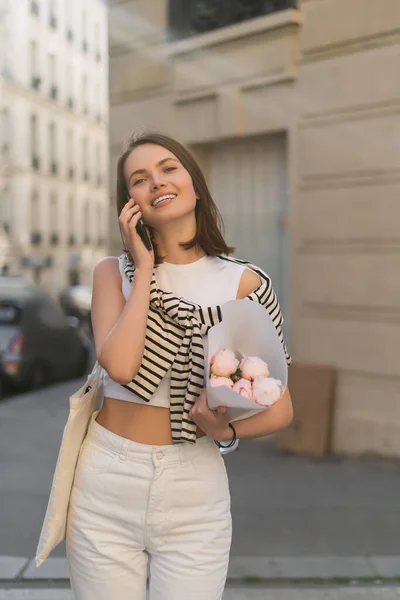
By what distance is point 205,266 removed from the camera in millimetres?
1989

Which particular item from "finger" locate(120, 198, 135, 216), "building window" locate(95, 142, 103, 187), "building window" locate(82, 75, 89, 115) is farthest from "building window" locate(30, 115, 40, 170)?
"finger" locate(120, 198, 135, 216)

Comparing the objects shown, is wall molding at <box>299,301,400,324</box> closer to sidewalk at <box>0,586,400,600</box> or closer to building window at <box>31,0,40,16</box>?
sidewalk at <box>0,586,400,600</box>

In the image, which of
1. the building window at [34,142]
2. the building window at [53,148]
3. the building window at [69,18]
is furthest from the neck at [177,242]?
the building window at [69,18]

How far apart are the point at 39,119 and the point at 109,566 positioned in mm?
42287

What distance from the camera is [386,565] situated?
12.4 ft

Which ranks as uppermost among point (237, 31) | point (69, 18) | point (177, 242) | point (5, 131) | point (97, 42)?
point (69, 18)

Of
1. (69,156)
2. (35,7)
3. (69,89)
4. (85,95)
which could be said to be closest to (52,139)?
(69,156)

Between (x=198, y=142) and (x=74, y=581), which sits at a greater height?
(x=198, y=142)

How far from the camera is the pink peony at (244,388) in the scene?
1.63 meters

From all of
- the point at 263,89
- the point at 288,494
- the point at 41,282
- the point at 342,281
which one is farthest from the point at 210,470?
the point at 41,282

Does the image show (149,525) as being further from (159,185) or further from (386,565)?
(386,565)

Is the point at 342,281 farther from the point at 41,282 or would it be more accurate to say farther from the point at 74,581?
the point at 41,282

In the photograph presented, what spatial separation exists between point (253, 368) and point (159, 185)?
23.4 inches

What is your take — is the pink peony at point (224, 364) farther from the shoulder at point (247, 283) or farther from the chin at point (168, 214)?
the chin at point (168, 214)
